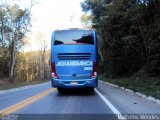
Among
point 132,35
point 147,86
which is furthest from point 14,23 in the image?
point 147,86

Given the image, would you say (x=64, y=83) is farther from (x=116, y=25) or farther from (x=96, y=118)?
(x=116, y=25)

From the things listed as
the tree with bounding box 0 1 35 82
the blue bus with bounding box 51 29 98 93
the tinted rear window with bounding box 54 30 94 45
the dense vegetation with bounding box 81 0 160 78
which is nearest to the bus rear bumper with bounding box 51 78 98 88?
the blue bus with bounding box 51 29 98 93

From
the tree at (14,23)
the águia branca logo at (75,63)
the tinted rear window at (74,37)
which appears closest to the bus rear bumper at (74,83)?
the águia branca logo at (75,63)

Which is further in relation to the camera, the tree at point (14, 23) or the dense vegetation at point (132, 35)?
the tree at point (14, 23)

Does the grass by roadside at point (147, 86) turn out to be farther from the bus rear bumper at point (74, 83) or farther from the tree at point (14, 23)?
the tree at point (14, 23)

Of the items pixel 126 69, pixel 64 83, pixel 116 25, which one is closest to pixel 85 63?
pixel 64 83

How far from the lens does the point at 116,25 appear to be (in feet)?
126

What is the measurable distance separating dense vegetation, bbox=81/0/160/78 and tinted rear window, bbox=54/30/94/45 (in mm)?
9066

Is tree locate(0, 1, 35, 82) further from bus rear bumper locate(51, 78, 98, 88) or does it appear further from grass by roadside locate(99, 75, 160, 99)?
bus rear bumper locate(51, 78, 98, 88)

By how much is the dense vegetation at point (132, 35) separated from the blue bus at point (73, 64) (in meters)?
9.59

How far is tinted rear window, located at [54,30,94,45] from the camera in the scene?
21.0m

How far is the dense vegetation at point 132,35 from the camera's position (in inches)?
1195

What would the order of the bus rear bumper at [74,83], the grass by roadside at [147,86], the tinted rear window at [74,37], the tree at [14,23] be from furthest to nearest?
1. the tree at [14,23]
2. the tinted rear window at [74,37]
3. the bus rear bumper at [74,83]
4. the grass by roadside at [147,86]

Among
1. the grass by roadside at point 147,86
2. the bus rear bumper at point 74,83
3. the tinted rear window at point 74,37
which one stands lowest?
the grass by roadside at point 147,86
